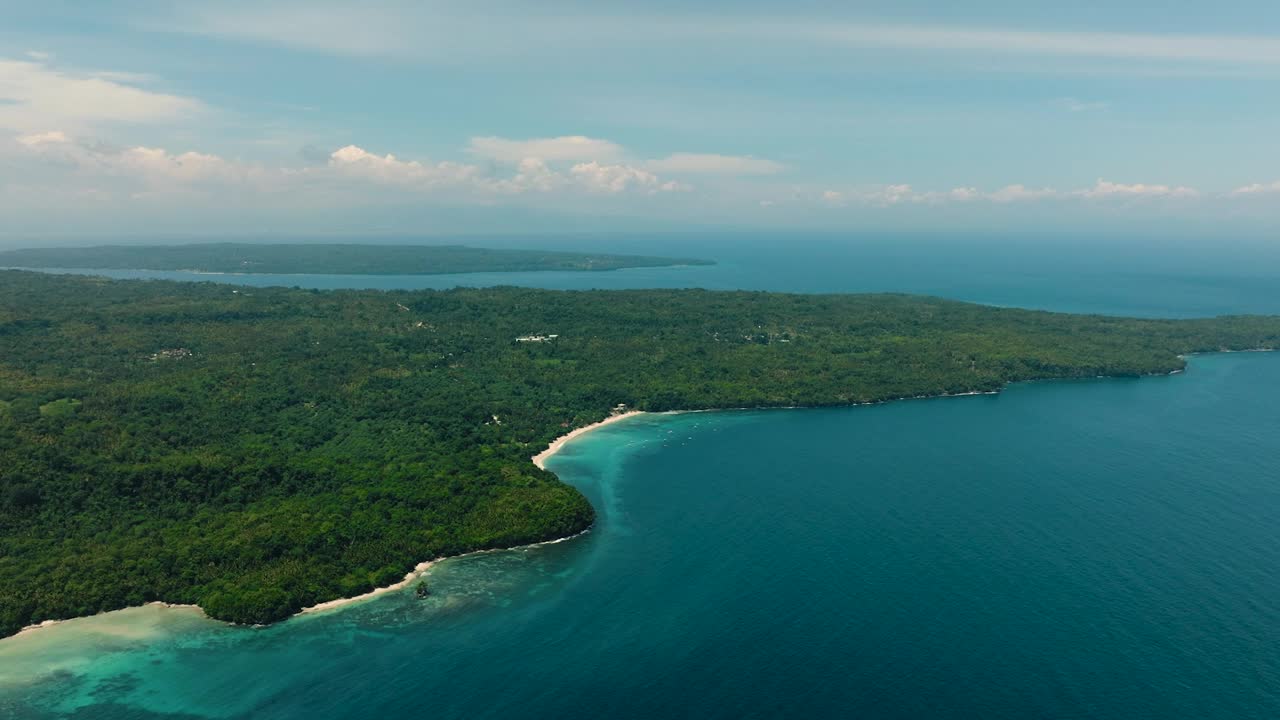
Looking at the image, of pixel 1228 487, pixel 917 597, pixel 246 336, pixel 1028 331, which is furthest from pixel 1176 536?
pixel 246 336

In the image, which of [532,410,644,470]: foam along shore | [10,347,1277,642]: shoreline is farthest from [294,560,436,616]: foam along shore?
[532,410,644,470]: foam along shore

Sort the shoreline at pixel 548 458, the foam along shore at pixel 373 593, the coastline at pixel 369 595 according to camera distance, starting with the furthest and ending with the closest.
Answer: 1. the foam along shore at pixel 373 593
2. the coastline at pixel 369 595
3. the shoreline at pixel 548 458

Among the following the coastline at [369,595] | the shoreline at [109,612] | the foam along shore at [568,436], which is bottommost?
the shoreline at [109,612]

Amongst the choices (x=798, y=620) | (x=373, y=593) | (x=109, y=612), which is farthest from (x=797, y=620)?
(x=109, y=612)

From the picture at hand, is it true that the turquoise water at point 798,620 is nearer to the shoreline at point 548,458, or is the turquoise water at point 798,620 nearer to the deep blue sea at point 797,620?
the deep blue sea at point 797,620

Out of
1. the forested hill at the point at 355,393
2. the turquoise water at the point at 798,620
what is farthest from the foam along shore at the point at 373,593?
the turquoise water at the point at 798,620

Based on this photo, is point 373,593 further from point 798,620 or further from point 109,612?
point 798,620
